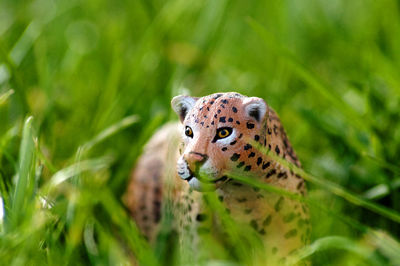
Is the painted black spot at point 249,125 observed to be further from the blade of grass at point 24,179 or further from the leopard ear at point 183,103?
the blade of grass at point 24,179

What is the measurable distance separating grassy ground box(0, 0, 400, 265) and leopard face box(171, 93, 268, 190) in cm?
38

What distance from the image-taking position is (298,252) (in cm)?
247

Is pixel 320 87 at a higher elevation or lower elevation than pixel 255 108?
lower

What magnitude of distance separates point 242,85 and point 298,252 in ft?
6.72

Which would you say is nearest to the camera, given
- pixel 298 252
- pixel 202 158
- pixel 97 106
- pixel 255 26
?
pixel 202 158

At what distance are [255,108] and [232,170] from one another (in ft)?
0.80

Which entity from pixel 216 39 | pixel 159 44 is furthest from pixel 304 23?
pixel 159 44

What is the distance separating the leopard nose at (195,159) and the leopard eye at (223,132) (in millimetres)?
108

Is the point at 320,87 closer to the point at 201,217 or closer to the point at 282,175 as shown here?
the point at 282,175

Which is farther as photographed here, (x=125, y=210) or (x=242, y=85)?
(x=242, y=85)

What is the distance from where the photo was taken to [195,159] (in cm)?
210

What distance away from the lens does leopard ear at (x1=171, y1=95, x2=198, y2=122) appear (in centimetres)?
233

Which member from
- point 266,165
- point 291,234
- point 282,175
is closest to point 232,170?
point 266,165

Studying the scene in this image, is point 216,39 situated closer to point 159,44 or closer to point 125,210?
point 159,44
